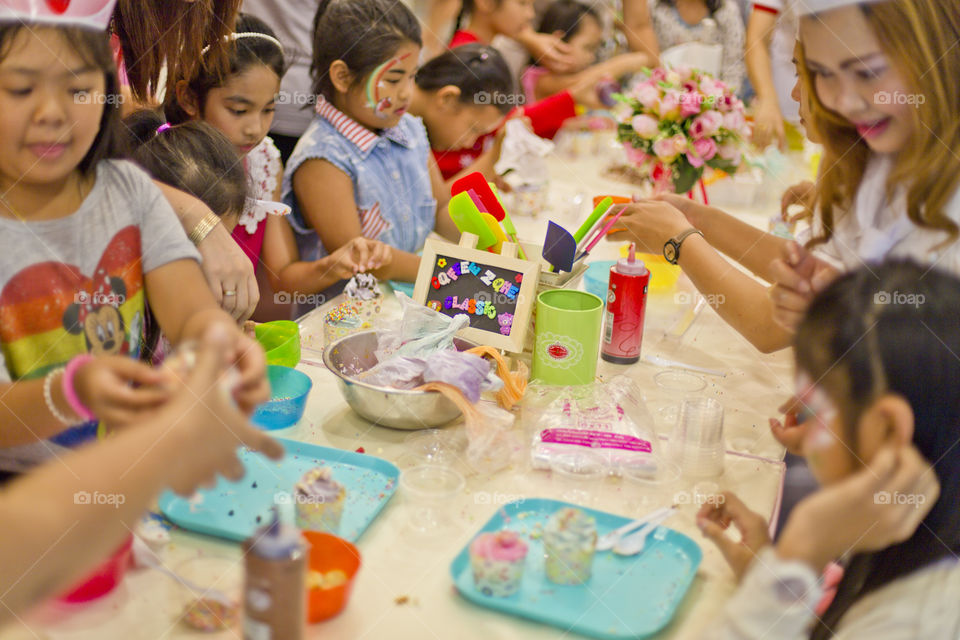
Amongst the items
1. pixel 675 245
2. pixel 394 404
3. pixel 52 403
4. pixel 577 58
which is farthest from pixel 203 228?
pixel 577 58

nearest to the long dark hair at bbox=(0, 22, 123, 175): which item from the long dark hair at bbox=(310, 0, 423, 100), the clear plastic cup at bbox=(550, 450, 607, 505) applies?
the clear plastic cup at bbox=(550, 450, 607, 505)

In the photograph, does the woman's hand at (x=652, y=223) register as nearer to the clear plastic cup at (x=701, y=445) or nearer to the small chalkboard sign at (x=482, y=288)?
the small chalkboard sign at (x=482, y=288)

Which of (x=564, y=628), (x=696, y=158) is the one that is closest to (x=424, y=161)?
(x=696, y=158)

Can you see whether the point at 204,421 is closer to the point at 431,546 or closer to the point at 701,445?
the point at 431,546

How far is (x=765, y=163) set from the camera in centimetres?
298

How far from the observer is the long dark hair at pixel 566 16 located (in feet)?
14.5

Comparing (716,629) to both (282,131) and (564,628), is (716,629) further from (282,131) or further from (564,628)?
(282,131)

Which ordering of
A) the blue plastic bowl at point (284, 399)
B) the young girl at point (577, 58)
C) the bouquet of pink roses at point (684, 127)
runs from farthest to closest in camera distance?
the young girl at point (577, 58)
the bouquet of pink roses at point (684, 127)
the blue plastic bowl at point (284, 399)

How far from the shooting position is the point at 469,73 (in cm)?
289

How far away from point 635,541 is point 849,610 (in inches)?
11.2

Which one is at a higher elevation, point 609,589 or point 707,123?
point 707,123

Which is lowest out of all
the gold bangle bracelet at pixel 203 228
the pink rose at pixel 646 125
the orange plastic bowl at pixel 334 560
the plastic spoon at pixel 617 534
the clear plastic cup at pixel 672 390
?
the clear plastic cup at pixel 672 390

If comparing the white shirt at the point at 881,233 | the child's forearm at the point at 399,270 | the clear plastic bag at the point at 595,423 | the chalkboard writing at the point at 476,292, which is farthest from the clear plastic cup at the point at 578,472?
the child's forearm at the point at 399,270

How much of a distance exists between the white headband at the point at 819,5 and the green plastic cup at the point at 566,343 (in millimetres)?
611
